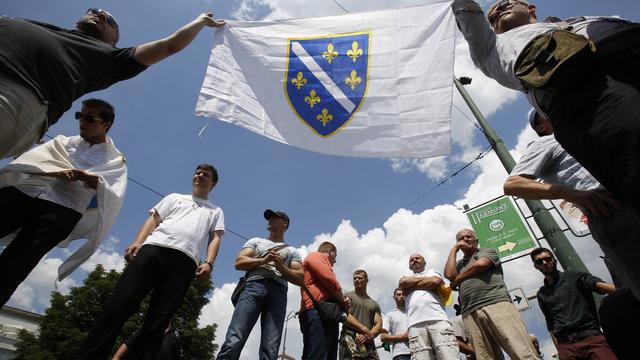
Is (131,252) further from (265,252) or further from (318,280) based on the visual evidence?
(318,280)

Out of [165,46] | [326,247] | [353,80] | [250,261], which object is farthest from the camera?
[326,247]

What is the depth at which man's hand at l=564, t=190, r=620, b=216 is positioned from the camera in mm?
1474

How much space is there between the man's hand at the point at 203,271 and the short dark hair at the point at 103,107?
1.33 m

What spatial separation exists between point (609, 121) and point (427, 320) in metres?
3.46

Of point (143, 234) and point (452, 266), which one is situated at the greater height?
point (452, 266)

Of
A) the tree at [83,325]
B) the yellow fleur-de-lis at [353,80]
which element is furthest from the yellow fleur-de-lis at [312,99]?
the tree at [83,325]

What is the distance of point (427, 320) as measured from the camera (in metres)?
4.17

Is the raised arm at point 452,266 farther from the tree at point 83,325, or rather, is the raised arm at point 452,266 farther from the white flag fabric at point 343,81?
the tree at point 83,325

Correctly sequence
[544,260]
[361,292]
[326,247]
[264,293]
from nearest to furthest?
[264,293]
[544,260]
[326,247]
[361,292]

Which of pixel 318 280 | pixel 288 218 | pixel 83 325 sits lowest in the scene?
pixel 318 280

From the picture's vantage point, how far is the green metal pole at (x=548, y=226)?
16.9 feet

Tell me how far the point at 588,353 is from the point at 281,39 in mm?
4349

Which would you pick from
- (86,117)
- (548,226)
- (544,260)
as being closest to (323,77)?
(86,117)

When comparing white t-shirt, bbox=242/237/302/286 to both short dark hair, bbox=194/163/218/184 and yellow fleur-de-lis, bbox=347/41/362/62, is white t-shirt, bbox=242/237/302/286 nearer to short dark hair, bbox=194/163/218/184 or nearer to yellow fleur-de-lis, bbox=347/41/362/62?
short dark hair, bbox=194/163/218/184
